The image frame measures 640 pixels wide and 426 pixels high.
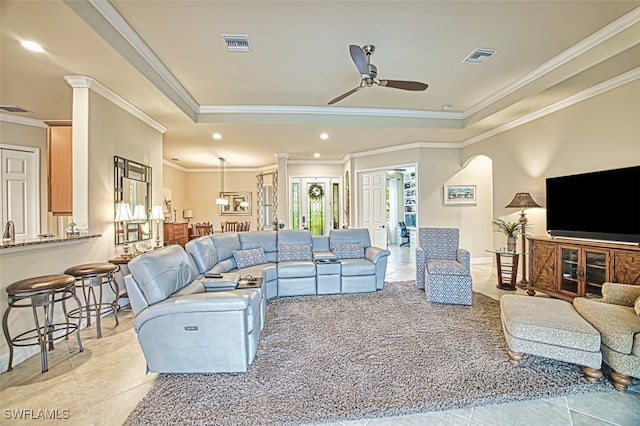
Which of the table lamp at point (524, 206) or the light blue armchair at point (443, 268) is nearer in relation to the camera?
the light blue armchair at point (443, 268)

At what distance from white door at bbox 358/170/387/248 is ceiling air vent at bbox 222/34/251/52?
16.4ft

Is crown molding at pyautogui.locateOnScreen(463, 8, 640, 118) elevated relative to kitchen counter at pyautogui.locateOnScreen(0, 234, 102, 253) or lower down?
elevated

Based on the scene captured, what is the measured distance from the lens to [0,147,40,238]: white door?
4.78 m

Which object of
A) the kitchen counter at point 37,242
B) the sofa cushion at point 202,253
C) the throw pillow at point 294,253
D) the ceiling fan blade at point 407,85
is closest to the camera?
the kitchen counter at point 37,242

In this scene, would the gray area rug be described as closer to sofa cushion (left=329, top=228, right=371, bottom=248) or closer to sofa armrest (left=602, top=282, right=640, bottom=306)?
sofa armrest (left=602, top=282, right=640, bottom=306)

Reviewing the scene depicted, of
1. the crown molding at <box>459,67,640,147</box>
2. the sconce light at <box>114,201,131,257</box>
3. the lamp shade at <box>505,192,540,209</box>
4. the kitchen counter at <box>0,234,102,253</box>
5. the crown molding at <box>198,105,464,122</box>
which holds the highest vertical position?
the crown molding at <box>198,105,464,122</box>

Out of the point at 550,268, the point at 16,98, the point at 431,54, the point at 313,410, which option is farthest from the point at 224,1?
the point at 550,268

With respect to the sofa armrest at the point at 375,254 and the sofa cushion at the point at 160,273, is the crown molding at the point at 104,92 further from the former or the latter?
the sofa armrest at the point at 375,254

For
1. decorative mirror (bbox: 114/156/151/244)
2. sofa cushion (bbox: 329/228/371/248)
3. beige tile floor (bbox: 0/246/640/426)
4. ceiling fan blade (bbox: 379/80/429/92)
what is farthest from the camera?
sofa cushion (bbox: 329/228/371/248)

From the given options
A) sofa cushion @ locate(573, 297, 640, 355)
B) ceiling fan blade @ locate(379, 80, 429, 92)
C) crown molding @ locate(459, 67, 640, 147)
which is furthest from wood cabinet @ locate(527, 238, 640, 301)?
ceiling fan blade @ locate(379, 80, 429, 92)

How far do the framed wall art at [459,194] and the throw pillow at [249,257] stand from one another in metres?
4.46

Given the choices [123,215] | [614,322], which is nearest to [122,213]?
[123,215]

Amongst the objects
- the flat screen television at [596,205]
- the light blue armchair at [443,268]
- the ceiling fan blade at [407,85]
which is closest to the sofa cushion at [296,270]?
the light blue armchair at [443,268]

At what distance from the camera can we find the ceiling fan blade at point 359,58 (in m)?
2.67
